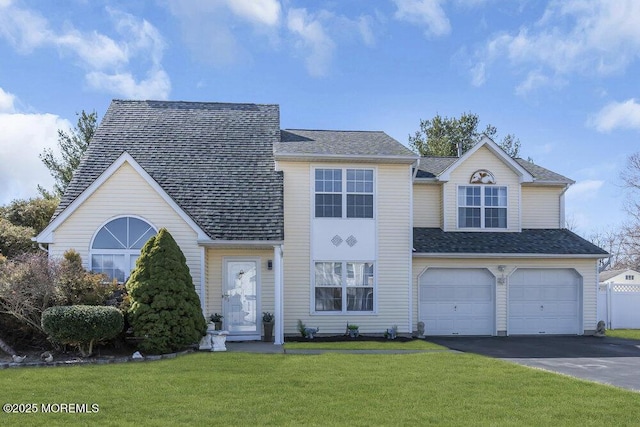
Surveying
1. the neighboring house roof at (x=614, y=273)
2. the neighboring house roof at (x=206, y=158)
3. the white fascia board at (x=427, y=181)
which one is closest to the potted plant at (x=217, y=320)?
the neighboring house roof at (x=206, y=158)

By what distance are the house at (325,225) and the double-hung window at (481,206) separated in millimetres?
44

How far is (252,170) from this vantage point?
64.4ft

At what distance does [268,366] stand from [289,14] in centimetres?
1017

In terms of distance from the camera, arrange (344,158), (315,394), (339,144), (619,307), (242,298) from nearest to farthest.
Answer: (315,394)
(242,298)
(344,158)
(339,144)
(619,307)

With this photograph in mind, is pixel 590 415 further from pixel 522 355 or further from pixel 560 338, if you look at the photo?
pixel 560 338

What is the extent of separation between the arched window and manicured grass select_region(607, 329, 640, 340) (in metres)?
16.5

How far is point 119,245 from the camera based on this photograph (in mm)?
17062

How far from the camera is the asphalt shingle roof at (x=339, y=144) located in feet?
63.2

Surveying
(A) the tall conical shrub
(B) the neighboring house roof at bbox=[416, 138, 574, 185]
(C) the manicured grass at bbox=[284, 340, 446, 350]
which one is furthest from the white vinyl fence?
(A) the tall conical shrub

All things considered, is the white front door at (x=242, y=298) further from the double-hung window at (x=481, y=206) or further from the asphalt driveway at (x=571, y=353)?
the double-hung window at (x=481, y=206)

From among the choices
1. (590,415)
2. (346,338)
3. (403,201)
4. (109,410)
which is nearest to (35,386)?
(109,410)

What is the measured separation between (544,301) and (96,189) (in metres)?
15.3

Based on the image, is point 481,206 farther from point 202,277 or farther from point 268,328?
point 202,277

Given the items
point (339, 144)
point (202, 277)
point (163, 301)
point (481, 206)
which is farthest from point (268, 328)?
point (481, 206)
